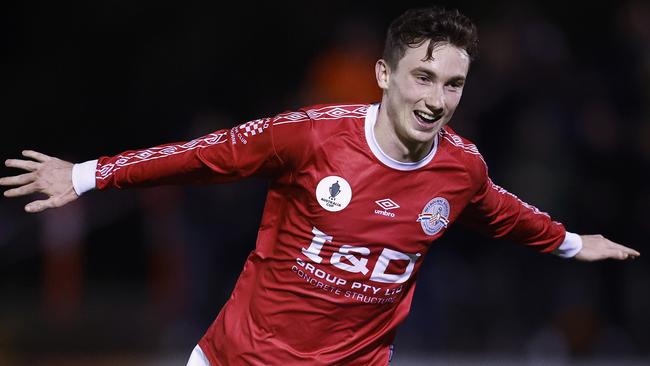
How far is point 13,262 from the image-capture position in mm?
9281

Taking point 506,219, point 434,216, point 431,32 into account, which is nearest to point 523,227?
point 506,219

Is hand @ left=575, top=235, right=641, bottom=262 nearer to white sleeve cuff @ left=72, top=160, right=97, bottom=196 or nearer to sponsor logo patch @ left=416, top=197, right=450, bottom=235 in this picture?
sponsor logo patch @ left=416, top=197, right=450, bottom=235

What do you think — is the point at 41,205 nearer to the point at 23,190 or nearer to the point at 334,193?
the point at 23,190

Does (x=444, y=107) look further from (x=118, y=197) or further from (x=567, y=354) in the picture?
(x=118, y=197)

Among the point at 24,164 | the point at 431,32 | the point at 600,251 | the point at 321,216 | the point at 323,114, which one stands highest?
the point at 431,32

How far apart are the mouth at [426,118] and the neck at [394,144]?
0.08 metres

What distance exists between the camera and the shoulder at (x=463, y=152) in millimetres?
4227

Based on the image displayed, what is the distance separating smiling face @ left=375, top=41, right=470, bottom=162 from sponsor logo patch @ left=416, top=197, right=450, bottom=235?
0.65 ft

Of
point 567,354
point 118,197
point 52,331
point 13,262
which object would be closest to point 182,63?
point 118,197

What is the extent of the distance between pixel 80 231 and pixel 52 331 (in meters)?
0.90

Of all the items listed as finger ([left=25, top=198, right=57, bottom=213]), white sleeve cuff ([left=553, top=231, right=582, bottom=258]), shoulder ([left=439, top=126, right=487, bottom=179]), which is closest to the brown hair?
shoulder ([left=439, top=126, right=487, bottom=179])

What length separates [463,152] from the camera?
4.25 meters

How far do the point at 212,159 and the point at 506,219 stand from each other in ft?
4.06

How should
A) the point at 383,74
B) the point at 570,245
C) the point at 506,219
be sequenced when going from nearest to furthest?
the point at 383,74
the point at 506,219
the point at 570,245
